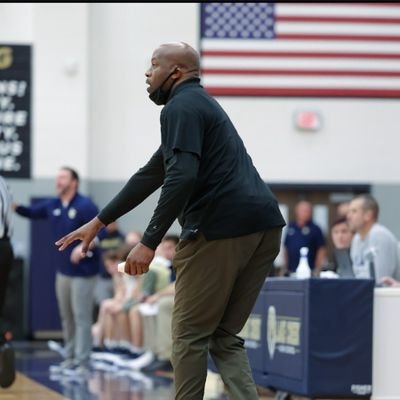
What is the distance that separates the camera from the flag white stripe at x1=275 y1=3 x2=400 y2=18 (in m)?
17.3


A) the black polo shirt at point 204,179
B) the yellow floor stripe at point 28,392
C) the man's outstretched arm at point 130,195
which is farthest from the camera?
the yellow floor stripe at point 28,392

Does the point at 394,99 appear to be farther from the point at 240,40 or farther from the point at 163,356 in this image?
the point at 163,356

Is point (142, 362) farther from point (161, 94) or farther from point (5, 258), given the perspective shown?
point (161, 94)

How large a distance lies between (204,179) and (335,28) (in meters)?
13.0

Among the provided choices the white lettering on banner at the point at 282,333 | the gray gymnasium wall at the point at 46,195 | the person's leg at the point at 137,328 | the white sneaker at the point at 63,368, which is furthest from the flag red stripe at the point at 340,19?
the white lettering on banner at the point at 282,333

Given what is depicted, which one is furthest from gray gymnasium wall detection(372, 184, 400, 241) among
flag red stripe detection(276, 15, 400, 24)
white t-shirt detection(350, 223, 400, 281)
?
white t-shirt detection(350, 223, 400, 281)

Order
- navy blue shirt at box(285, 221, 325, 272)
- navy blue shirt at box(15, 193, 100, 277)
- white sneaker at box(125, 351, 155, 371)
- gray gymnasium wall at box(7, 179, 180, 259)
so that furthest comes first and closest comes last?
gray gymnasium wall at box(7, 179, 180, 259)
navy blue shirt at box(285, 221, 325, 272)
white sneaker at box(125, 351, 155, 371)
navy blue shirt at box(15, 193, 100, 277)

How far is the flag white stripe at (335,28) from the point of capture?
17.3 meters

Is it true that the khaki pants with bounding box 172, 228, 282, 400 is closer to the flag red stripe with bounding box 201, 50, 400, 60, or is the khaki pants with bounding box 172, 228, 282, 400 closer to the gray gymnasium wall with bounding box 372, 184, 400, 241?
the flag red stripe with bounding box 201, 50, 400, 60

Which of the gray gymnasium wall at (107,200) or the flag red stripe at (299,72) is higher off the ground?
the flag red stripe at (299,72)

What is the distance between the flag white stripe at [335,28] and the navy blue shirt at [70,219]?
718cm

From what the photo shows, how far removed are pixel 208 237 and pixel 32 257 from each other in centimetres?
1175

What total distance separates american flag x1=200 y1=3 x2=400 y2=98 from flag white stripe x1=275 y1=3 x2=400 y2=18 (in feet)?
0.05

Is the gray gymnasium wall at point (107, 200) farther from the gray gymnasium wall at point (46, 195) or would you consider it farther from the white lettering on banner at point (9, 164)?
the white lettering on banner at point (9, 164)
